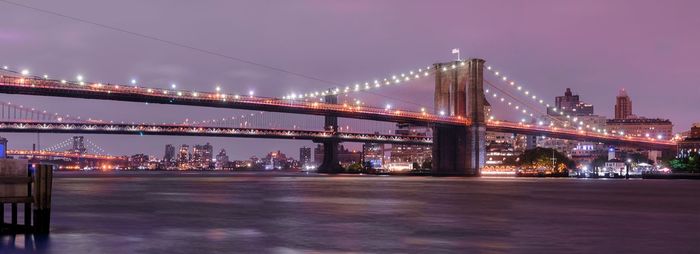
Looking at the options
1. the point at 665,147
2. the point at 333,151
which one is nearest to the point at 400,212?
the point at 333,151

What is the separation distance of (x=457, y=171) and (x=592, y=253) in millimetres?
82964

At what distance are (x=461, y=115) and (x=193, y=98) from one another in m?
34.8

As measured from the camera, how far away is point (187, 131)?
118938mm

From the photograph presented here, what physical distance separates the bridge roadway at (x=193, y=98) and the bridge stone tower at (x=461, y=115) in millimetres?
2084

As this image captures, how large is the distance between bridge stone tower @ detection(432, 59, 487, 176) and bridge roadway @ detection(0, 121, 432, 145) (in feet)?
74.5

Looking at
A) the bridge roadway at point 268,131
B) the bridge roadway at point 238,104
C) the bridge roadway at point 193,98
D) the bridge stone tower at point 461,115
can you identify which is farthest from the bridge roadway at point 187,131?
the bridge roadway at point 193,98

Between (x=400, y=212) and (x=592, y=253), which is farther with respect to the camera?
(x=400, y=212)

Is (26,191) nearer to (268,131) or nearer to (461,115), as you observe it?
(461,115)

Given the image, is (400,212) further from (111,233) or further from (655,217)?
(111,233)

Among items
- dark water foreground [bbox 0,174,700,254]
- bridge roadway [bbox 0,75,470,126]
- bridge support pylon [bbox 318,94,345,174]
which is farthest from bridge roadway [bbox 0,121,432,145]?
dark water foreground [bbox 0,174,700,254]

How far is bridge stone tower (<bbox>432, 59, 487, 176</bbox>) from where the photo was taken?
98.4 metres

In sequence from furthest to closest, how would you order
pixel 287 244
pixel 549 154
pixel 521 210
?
pixel 549 154 < pixel 521 210 < pixel 287 244

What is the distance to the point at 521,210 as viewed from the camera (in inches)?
1156

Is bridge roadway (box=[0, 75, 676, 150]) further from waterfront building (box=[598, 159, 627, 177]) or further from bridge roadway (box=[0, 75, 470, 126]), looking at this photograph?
waterfront building (box=[598, 159, 627, 177])
